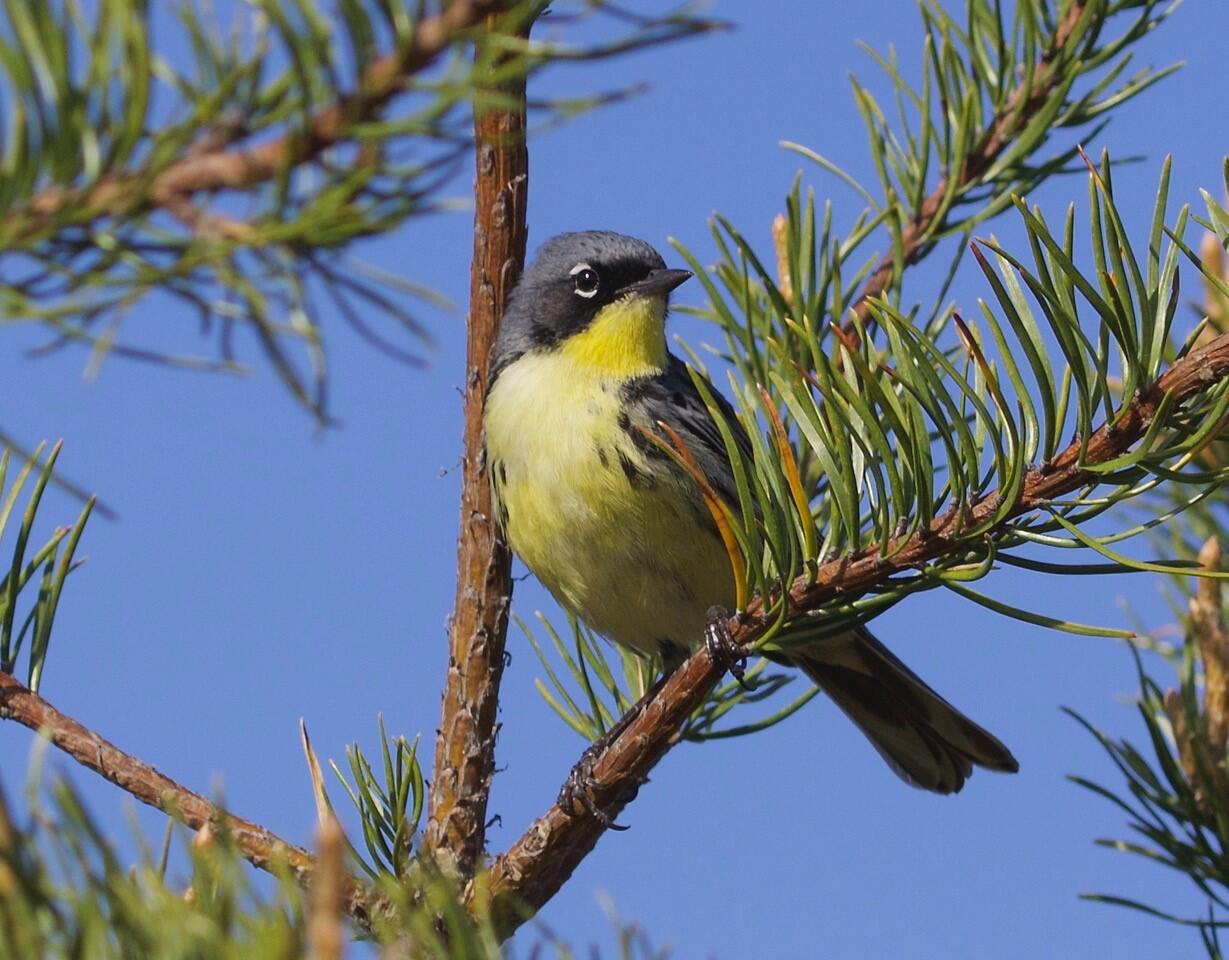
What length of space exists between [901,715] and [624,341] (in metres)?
1.46

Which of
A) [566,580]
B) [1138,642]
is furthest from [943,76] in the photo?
[566,580]

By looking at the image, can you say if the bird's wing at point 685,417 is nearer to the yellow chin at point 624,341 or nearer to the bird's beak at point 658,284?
the yellow chin at point 624,341

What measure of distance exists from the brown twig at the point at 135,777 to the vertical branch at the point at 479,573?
1.04 feet

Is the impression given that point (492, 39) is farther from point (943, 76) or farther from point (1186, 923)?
point (943, 76)

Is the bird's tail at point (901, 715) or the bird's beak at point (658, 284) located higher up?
the bird's beak at point (658, 284)

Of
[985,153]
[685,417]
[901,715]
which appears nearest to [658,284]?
[685,417]

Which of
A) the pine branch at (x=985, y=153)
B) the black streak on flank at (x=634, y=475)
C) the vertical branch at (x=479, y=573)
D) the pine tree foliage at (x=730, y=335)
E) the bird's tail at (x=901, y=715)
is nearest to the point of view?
the pine tree foliage at (x=730, y=335)

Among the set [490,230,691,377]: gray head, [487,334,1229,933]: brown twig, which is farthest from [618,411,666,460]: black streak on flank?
[487,334,1229,933]: brown twig

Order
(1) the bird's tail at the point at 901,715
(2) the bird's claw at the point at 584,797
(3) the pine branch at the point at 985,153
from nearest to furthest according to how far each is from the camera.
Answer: (2) the bird's claw at the point at 584,797, (3) the pine branch at the point at 985,153, (1) the bird's tail at the point at 901,715

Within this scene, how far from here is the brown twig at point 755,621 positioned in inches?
71.1

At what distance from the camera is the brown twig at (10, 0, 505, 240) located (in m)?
1.08

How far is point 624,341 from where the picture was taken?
4.65 metres

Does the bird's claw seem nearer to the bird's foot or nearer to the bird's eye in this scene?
the bird's foot

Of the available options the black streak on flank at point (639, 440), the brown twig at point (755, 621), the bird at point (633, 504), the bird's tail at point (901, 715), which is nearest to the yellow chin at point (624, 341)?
the bird at point (633, 504)
